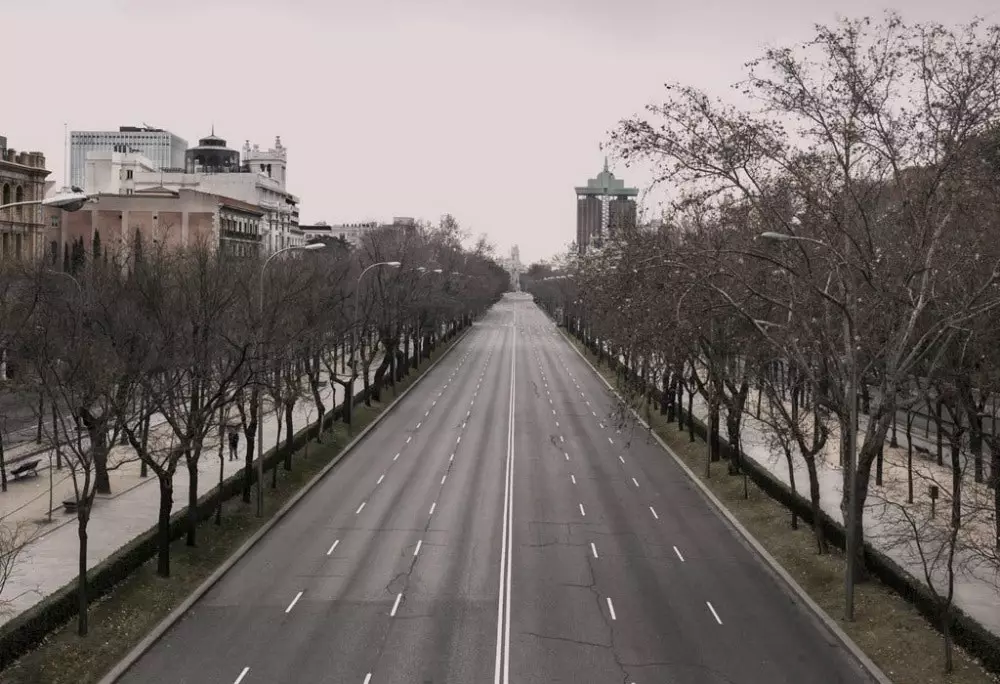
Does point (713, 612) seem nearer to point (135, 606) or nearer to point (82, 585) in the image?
point (135, 606)

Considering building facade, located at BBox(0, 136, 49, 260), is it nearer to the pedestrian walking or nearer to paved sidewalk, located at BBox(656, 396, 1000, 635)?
the pedestrian walking

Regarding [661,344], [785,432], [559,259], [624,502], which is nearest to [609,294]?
[661,344]

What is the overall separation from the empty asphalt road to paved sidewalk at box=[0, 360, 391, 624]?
156 inches

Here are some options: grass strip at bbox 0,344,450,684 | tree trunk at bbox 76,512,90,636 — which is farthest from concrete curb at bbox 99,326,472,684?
tree trunk at bbox 76,512,90,636

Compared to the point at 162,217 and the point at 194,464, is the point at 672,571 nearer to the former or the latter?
the point at 194,464

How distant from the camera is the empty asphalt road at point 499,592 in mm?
18906

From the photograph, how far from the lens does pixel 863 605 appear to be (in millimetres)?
22609

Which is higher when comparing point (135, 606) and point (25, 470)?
point (25, 470)

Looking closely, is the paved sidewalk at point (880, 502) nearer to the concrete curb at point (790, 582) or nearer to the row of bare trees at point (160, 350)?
the concrete curb at point (790, 582)

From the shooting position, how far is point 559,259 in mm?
150125

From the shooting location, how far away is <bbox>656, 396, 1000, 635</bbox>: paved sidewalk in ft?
75.6

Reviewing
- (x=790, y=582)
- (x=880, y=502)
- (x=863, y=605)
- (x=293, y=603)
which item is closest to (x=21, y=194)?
(x=293, y=603)

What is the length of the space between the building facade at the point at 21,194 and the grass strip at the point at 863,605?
2118 inches

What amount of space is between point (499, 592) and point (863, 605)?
29.0 feet
